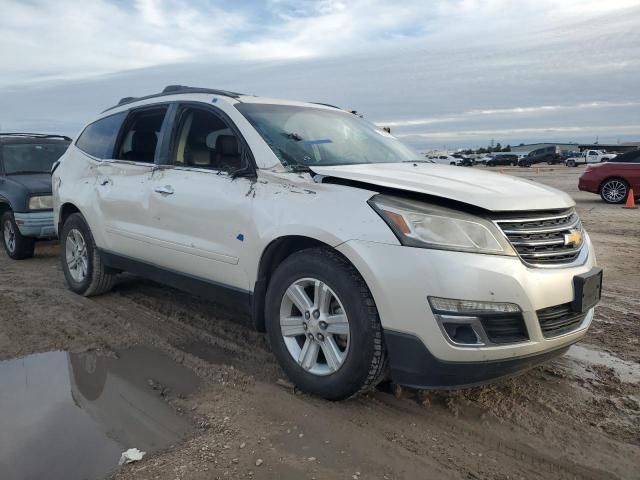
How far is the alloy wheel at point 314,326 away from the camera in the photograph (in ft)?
10.6

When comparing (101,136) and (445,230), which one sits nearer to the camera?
(445,230)

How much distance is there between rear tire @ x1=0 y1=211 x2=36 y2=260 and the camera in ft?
25.4

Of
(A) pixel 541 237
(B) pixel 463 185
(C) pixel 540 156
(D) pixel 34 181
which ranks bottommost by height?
(C) pixel 540 156

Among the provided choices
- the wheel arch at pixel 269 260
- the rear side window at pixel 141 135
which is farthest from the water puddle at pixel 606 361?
the rear side window at pixel 141 135

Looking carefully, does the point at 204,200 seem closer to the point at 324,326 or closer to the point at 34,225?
the point at 324,326

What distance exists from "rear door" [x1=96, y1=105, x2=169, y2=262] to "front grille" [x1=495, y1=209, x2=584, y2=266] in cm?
279

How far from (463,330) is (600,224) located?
945cm

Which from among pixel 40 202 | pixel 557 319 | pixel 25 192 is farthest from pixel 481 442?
pixel 25 192

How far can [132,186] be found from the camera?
4777 millimetres

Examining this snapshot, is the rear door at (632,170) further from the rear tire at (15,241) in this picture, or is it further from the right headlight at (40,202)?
the rear tire at (15,241)

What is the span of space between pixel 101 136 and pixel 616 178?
44.7 ft

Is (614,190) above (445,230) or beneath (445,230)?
beneath

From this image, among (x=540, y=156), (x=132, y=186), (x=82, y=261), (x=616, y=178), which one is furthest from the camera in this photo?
(x=540, y=156)

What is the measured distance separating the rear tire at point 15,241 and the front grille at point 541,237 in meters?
6.89
